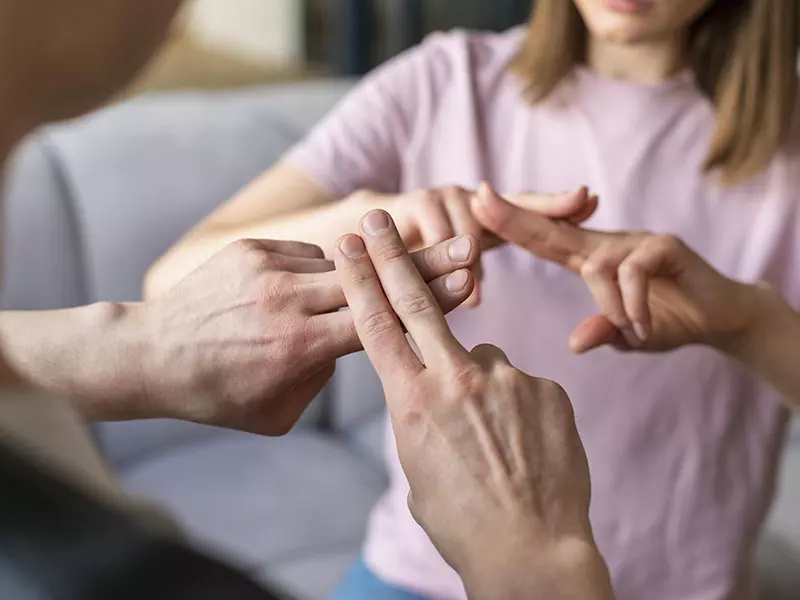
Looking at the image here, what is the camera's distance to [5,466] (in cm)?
21

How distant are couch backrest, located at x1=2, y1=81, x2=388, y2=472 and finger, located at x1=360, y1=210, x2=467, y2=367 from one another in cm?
63

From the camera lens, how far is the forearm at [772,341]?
23.4 inches

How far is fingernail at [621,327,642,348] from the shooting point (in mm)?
513

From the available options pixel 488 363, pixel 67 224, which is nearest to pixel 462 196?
Result: pixel 488 363

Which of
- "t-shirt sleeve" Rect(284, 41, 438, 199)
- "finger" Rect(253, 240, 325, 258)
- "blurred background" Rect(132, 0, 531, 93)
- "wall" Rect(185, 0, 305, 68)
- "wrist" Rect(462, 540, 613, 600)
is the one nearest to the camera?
"wrist" Rect(462, 540, 613, 600)

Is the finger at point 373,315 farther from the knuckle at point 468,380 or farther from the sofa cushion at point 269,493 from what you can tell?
the sofa cushion at point 269,493

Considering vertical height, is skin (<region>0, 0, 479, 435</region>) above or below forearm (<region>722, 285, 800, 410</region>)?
above

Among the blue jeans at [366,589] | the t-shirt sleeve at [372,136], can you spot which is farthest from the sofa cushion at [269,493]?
the t-shirt sleeve at [372,136]

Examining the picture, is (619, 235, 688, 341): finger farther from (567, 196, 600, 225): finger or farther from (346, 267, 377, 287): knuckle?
(346, 267, 377, 287): knuckle

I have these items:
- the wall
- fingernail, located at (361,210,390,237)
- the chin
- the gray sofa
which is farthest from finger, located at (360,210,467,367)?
the wall

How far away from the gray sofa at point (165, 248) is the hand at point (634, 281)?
18.2 inches

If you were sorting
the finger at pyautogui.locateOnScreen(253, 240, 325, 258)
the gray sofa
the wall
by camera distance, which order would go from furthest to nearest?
the wall, the gray sofa, the finger at pyautogui.locateOnScreen(253, 240, 325, 258)

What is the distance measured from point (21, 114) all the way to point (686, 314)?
420 millimetres

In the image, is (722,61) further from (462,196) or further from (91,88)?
(91,88)
